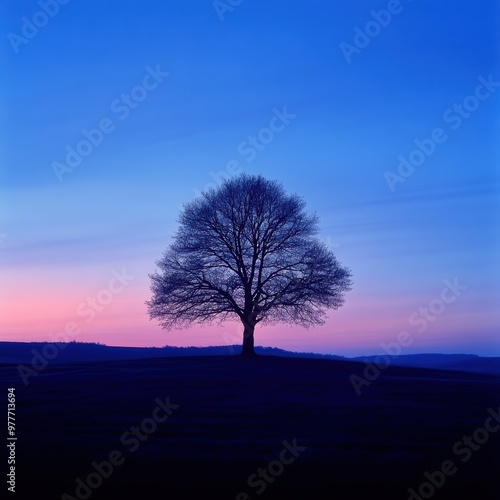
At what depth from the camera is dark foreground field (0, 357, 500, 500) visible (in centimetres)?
1648

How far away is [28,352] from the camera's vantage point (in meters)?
79.7

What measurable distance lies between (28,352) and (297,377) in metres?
53.8

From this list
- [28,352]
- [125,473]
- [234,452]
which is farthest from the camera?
[28,352]

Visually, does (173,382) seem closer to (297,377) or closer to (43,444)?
(297,377)

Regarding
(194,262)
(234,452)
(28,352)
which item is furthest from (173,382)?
(28,352)

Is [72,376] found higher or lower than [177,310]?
lower
